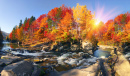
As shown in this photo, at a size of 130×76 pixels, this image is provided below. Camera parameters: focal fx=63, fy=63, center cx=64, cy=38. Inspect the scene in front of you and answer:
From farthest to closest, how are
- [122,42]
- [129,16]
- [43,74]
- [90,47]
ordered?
[129,16] → [122,42] → [90,47] → [43,74]

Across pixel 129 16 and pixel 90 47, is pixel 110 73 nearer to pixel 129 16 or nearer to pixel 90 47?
pixel 90 47

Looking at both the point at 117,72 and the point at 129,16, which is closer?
the point at 117,72

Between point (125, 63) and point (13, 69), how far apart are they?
7711 millimetres

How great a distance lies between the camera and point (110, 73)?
180 inches

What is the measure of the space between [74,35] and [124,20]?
27881 millimetres

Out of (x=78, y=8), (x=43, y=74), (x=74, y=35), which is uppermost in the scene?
(x=78, y=8)

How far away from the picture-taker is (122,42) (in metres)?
23.4

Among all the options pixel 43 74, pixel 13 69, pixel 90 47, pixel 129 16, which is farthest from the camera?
pixel 129 16

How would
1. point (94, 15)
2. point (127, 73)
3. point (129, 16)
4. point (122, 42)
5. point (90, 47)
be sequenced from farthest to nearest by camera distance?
point (129, 16), point (122, 42), point (94, 15), point (90, 47), point (127, 73)

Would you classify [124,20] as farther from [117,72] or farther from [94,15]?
[117,72]

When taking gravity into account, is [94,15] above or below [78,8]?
below

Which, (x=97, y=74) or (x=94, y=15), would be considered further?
(x=94, y=15)

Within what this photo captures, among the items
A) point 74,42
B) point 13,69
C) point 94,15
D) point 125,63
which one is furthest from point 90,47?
point 13,69

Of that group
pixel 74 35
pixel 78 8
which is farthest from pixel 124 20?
pixel 74 35
